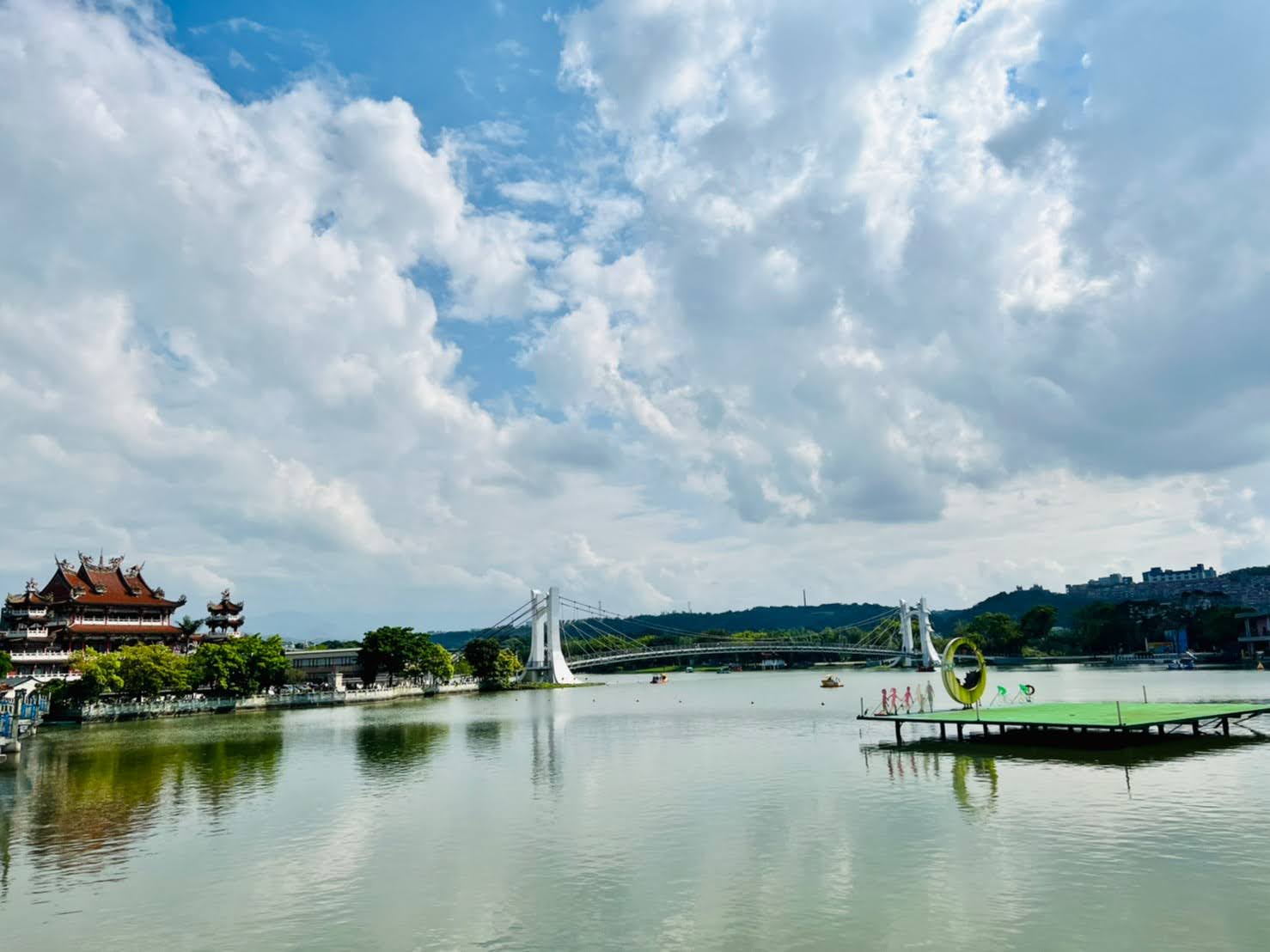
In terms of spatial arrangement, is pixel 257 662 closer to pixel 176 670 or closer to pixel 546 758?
pixel 176 670

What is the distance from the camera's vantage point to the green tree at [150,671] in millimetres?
83562

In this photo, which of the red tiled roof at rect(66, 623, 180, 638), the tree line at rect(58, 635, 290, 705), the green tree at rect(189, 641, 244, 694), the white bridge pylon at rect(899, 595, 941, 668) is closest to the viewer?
the tree line at rect(58, 635, 290, 705)

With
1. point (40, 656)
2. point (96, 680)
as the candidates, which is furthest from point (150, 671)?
point (40, 656)

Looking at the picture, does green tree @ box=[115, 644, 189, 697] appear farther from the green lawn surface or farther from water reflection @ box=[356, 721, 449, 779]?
the green lawn surface

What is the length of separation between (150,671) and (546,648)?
79742mm

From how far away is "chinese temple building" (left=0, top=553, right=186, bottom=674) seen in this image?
91.5 meters

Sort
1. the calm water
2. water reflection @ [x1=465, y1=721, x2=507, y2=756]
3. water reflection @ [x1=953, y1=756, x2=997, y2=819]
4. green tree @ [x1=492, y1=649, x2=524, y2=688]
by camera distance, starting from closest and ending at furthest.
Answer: the calm water < water reflection @ [x1=953, y1=756, x2=997, y2=819] < water reflection @ [x1=465, y1=721, x2=507, y2=756] < green tree @ [x1=492, y1=649, x2=524, y2=688]

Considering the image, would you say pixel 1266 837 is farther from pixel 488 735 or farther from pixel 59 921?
pixel 488 735

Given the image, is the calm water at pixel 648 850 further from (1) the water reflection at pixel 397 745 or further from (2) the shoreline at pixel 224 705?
(2) the shoreline at pixel 224 705

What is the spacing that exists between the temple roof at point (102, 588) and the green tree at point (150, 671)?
14669 mm

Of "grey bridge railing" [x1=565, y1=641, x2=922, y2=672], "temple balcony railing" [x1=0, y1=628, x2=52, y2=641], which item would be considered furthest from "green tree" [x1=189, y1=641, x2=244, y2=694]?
"grey bridge railing" [x1=565, y1=641, x2=922, y2=672]

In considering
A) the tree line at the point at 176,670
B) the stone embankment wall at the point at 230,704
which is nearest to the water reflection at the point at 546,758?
the stone embankment wall at the point at 230,704

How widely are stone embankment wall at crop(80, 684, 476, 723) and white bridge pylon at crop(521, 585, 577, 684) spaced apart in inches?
1286

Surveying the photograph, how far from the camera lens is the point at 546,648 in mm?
157250
